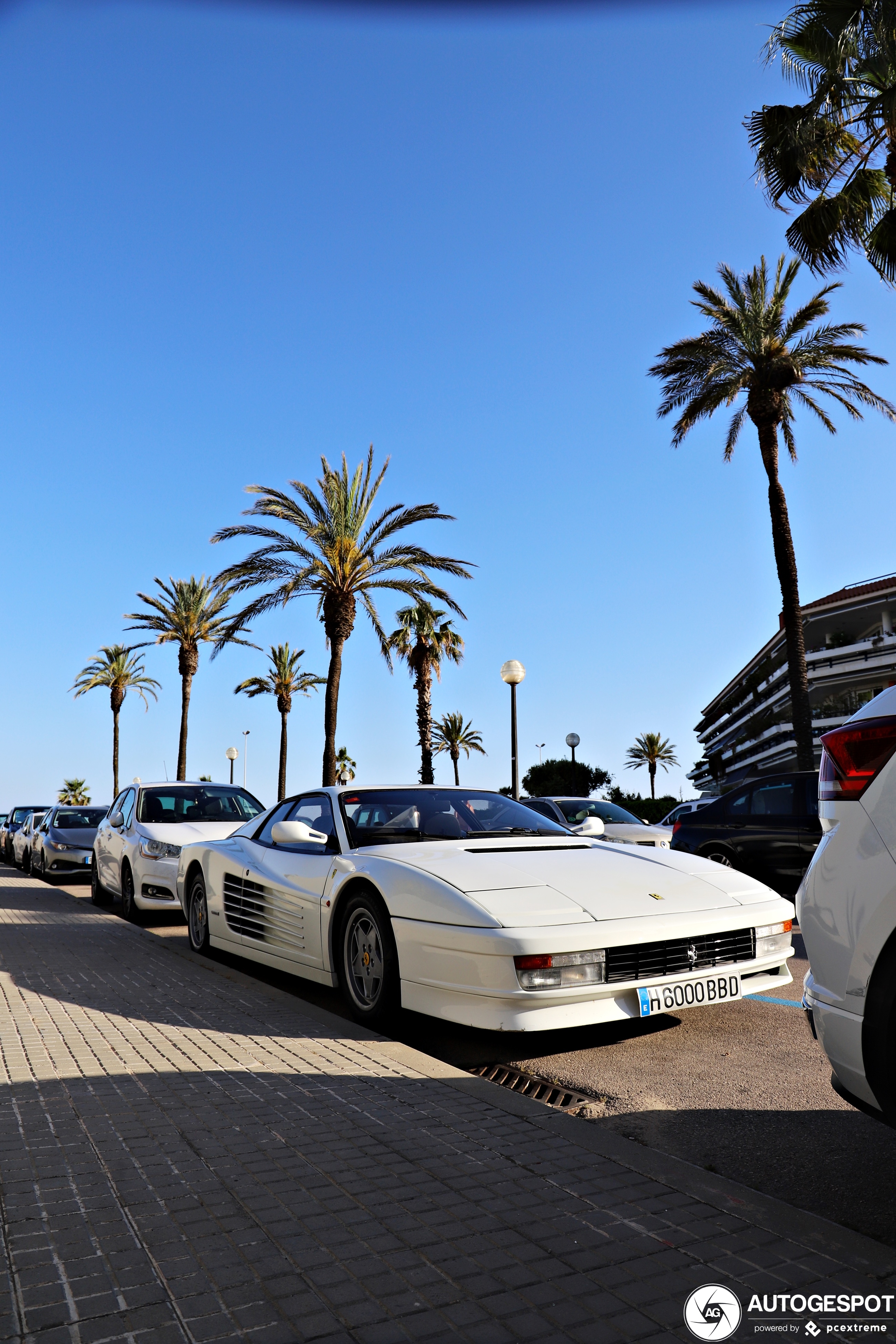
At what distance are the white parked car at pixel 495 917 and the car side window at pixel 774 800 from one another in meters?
5.66

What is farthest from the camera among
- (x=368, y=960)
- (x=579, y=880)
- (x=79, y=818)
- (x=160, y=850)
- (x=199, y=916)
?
(x=79, y=818)

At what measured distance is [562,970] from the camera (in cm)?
455

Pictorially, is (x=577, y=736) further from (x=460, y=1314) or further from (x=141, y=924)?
(x=460, y=1314)

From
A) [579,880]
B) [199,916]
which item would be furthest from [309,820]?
[579,880]

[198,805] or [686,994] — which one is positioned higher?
[198,805]

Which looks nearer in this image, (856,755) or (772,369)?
(856,755)

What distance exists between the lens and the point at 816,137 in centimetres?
1559

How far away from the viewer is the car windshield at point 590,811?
16.1 meters

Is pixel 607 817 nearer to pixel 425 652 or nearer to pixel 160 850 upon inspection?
pixel 160 850

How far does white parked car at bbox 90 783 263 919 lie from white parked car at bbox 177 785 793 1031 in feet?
13.4

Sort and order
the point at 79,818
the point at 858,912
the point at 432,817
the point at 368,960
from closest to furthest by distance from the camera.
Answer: the point at 858,912 < the point at 368,960 < the point at 432,817 < the point at 79,818

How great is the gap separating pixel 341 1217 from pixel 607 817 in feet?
44.6

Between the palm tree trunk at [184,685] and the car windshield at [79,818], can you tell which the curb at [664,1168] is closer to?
the car windshield at [79,818]

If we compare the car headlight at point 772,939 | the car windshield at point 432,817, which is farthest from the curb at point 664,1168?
the car headlight at point 772,939
